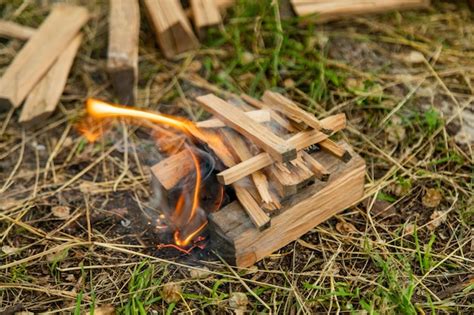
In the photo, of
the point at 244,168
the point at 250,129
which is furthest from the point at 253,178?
the point at 250,129

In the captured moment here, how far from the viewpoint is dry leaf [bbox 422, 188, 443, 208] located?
336 centimetres

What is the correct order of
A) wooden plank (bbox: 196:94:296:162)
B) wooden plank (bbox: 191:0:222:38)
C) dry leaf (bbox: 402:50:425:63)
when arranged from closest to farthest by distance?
wooden plank (bbox: 196:94:296:162)
dry leaf (bbox: 402:50:425:63)
wooden plank (bbox: 191:0:222:38)

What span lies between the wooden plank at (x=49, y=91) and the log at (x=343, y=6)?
1688mm

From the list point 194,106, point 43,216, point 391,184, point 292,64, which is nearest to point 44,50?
point 194,106

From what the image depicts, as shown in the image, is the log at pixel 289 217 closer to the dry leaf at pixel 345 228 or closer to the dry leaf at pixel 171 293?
the dry leaf at pixel 345 228

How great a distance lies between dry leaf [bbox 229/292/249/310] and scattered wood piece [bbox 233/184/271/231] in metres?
0.34

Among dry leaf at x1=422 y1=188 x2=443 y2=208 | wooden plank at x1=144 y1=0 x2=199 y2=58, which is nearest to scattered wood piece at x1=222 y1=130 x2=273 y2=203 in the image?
dry leaf at x1=422 y1=188 x2=443 y2=208

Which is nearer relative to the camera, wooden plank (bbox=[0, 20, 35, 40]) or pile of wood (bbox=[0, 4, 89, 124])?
pile of wood (bbox=[0, 4, 89, 124])

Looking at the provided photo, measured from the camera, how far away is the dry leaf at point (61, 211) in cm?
341

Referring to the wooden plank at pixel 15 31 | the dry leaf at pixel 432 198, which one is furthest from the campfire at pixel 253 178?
the wooden plank at pixel 15 31

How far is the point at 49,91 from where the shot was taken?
161 inches

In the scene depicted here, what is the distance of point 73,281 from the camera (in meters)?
3.04

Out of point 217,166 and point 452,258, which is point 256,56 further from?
point 452,258

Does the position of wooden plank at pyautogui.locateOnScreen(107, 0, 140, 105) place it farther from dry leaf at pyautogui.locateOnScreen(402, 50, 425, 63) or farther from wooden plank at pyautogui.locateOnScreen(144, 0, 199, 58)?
dry leaf at pyautogui.locateOnScreen(402, 50, 425, 63)
